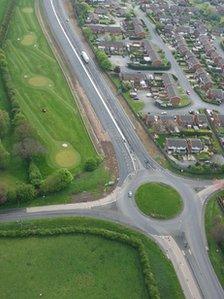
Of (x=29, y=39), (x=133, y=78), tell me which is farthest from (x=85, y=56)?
(x=29, y=39)

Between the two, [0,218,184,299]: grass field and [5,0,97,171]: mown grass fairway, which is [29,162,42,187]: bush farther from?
[0,218,184,299]: grass field

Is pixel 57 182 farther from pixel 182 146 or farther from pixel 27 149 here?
pixel 182 146

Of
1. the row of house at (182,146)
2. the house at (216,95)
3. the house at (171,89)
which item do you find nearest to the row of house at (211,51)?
the house at (216,95)

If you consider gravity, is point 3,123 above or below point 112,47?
above

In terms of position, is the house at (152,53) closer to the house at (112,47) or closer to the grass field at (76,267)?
the house at (112,47)

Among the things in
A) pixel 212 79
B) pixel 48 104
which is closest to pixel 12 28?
pixel 48 104

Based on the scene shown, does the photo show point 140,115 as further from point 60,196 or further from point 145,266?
point 145,266
